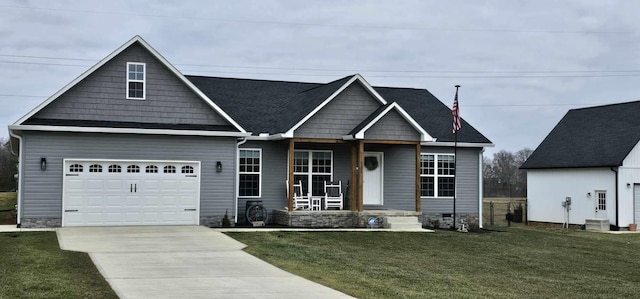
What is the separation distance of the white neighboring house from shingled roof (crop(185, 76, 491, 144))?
7.53m

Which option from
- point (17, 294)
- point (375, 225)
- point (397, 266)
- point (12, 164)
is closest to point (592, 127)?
point (375, 225)

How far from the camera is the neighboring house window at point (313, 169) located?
25.3 meters

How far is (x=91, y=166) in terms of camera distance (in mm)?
21516

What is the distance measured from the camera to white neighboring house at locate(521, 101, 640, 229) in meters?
31.1

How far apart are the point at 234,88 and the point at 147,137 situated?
6.38m

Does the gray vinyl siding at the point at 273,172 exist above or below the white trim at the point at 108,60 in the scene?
below

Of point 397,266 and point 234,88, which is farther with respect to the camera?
point 234,88

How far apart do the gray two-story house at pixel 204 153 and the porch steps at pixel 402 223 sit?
54cm

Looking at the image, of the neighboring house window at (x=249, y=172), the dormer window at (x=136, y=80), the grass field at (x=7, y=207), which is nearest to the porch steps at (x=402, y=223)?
the neighboring house window at (x=249, y=172)

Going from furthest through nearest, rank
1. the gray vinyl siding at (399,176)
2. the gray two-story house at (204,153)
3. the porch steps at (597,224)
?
the porch steps at (597,224)
the gray vinyl siding at (399,176)
the gray two-story house at (204,153)

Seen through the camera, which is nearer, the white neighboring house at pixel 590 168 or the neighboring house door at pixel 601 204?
the white neighboring house at pixel 590 168

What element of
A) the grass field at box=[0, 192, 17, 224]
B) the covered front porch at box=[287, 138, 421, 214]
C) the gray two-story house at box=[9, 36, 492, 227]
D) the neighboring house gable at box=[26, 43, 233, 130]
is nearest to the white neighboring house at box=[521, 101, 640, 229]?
the gray two-story house at box=[9, 36, 492, 227]

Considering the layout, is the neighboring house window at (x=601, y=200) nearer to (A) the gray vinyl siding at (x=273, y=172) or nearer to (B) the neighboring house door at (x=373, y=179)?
(B) the neighboring house door at (x=373, y=179)

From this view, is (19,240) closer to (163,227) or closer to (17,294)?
(163,227)
